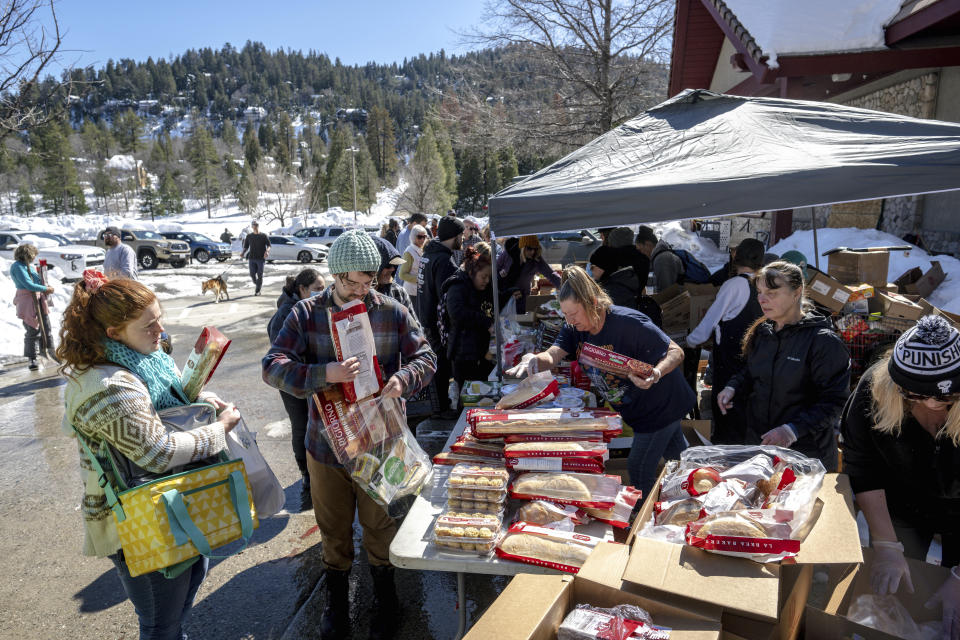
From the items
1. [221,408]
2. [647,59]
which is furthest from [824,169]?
[647,59]

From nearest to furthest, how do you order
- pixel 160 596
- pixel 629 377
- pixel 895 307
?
pixel 160 596
pixel 629 377
pixel 895 307

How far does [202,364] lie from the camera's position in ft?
7.45

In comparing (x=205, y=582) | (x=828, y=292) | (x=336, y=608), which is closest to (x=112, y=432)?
(x=336, y=608)

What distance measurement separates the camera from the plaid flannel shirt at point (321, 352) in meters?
2.55

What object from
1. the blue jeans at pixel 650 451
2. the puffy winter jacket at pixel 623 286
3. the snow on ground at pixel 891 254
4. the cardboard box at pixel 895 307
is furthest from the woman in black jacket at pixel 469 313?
the snow on ground at pixel 891 254

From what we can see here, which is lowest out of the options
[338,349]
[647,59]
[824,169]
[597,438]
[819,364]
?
[597,438]

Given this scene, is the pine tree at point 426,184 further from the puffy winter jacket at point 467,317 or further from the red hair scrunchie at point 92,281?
the red hair scrunchie at point 92,281

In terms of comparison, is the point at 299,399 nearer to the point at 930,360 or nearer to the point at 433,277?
the point at 433,277

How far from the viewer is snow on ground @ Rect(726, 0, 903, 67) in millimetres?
7750

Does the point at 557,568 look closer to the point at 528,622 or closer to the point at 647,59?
the point at 528,622

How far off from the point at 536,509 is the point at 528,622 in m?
0.75

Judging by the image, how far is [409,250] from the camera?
7.71m

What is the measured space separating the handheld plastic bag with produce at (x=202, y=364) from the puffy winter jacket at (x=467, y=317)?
2991 mm

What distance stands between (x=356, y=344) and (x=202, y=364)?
2.06 feet
